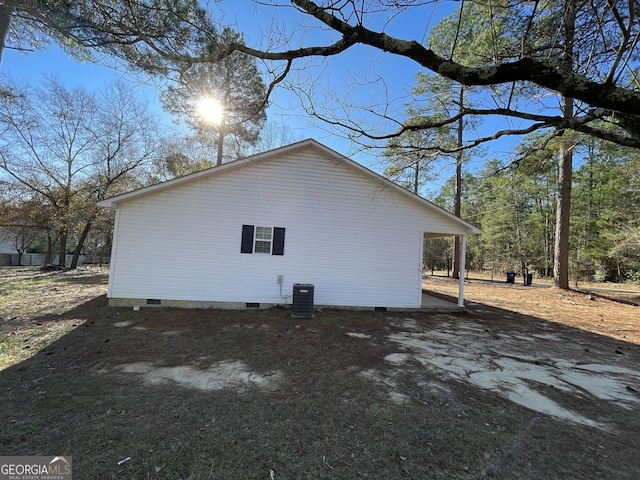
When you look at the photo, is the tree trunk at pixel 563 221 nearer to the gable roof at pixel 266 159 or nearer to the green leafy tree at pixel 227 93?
the gable roof at pixel 266 159

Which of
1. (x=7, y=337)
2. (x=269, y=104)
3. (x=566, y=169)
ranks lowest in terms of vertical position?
(x=7, y=337)

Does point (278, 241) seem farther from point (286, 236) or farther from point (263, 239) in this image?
point (263, 239)

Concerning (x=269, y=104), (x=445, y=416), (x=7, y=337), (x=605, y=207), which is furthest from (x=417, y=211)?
(x=605, y=207)

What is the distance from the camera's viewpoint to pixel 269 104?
4016mm

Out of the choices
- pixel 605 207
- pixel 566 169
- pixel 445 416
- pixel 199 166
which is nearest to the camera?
pixel 445 416

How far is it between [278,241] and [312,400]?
5.21 meters

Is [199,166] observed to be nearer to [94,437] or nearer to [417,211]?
[417,211]

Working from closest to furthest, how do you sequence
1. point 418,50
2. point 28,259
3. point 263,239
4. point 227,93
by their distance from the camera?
point 418,50 → point 227,93 → point 263,239 → point 28,259

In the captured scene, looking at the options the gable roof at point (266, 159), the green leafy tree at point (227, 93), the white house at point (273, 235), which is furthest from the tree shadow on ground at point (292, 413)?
the gable roof at point (266, 159)

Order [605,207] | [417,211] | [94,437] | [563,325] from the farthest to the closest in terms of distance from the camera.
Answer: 1. [605,207]
2. [417,211]
3. [563,325]
4. [94,437]

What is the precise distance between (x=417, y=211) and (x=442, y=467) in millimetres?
7155

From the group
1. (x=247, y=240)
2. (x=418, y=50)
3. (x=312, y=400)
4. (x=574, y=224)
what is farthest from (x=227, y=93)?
(x=574, y=224)

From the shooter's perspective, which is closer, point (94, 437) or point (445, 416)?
point (94, 437)

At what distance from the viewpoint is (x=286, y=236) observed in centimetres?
793
